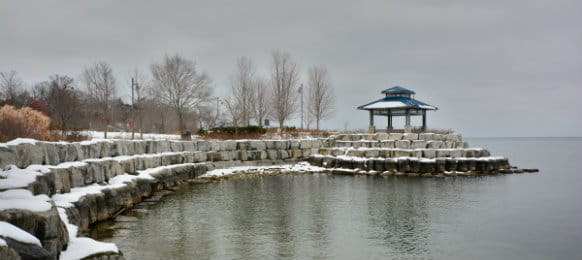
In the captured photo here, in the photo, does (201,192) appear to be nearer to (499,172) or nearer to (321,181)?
(321,181)

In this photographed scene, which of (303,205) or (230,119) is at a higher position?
(230,119)

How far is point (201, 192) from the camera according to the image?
19.8 meters

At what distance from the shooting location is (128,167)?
1789 cm

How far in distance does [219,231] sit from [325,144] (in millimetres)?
22936

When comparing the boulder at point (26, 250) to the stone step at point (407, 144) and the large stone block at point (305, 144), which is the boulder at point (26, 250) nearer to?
the stone step at point (407, 144)

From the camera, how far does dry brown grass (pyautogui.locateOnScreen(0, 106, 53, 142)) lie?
44.3 feet

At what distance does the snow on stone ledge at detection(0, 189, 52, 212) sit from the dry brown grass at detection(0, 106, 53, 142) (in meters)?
6.24

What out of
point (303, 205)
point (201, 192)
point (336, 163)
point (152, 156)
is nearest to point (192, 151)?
point (152, 156)

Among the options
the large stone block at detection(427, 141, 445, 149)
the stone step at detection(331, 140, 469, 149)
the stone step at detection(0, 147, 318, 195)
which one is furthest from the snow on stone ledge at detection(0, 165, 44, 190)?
the large stone block at detection(427, 141, 445, 149)

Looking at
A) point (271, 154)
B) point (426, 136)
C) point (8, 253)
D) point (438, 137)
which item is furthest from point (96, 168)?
point (438, 137)

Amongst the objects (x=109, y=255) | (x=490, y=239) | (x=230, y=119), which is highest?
(x=230, y=119)

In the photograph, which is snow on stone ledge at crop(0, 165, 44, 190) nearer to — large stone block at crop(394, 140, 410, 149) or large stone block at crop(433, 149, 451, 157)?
large stone block at crop(394, 140, 410, 149)

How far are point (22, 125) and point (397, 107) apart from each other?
26167 mm

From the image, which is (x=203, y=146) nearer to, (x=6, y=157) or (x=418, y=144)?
(x=418, y=144)
